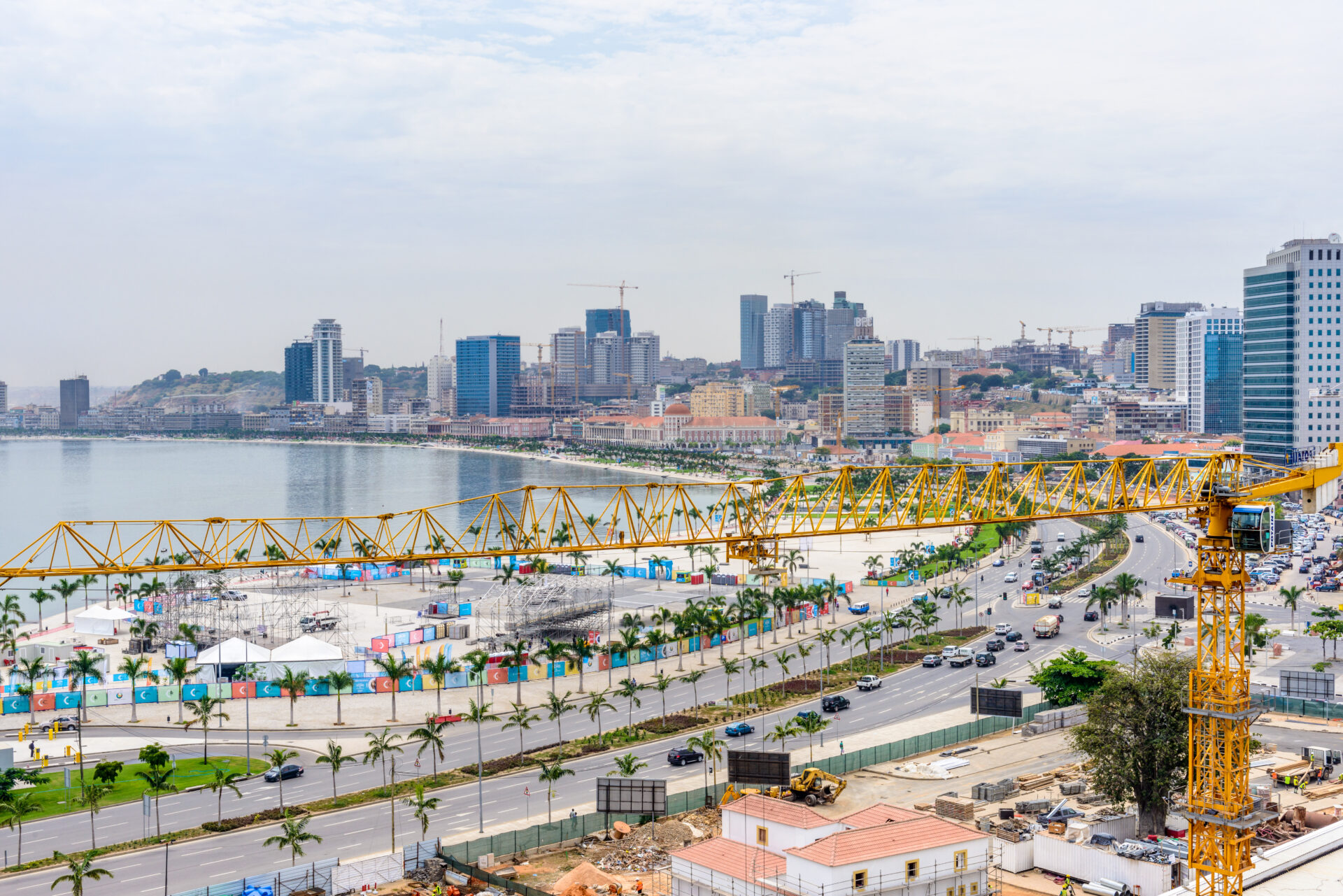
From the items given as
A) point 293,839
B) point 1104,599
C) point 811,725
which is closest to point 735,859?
point 293,839

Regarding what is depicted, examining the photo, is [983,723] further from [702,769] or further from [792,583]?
[792,583]

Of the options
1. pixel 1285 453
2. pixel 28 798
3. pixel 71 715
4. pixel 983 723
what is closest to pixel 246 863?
pixel 28 798

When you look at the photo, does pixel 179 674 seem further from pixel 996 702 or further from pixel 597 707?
pixel 996 702

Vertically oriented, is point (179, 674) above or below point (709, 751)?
above

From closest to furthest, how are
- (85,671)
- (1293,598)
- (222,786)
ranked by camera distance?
(222,786) → (85,671) → (1293,598)

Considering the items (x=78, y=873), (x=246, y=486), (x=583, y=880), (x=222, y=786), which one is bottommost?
(x=246, y=486)

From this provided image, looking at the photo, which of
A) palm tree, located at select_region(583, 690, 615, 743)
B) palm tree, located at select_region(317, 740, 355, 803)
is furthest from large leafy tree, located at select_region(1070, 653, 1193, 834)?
palm tree, located at select_region(317, 740, 355, 803)
